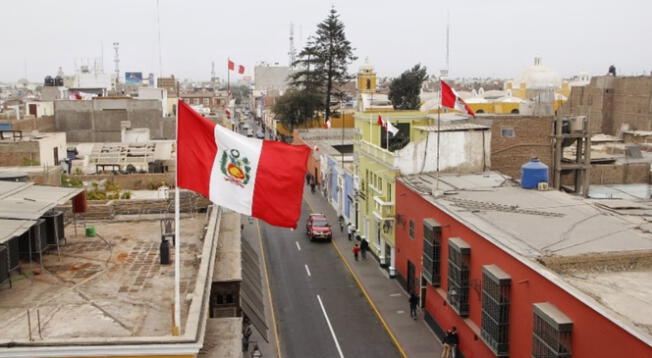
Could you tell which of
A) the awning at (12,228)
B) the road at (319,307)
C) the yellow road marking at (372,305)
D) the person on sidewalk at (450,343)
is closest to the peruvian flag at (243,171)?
the awning at (12,228)

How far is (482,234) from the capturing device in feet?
65.2

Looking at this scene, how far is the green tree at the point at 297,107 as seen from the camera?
244 ft

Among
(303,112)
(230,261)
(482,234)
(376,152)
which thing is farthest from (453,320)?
(303,112)

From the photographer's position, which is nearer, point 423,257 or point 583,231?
point 583,231

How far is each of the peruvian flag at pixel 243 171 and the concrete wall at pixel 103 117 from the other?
128ft

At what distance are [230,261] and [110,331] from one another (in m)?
6.56

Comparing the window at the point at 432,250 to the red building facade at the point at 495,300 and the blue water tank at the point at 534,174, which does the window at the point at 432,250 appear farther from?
the blue water tank at the point at 534,174

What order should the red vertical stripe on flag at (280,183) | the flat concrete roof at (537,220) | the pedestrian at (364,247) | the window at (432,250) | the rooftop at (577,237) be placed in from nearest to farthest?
the red vertical stripe on flag at (280,183), the rooftop at (577,237), the flat concrete roof at (537,220), the window at (432,250), the pedestrian at (364,247)

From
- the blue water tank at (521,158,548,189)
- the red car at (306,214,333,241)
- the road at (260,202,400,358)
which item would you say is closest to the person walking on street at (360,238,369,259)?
the road at (260,202,400,358)

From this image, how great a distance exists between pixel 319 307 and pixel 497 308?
38.1 feet

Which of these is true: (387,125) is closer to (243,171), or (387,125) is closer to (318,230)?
(318,230)

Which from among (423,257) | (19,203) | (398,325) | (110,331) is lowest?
(398,325)

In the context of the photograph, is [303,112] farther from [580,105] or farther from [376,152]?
[376,152]

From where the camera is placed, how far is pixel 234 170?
41.8ft
